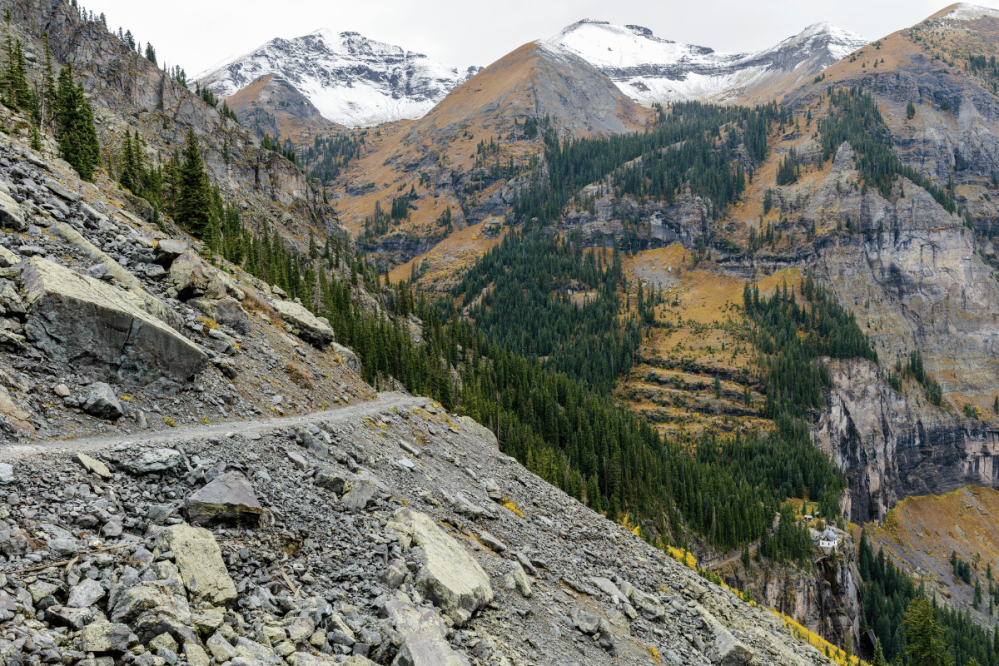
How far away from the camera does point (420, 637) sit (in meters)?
13.9

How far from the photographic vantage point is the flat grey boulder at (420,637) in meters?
13.1

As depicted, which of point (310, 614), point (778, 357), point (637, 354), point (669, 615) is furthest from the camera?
point (637, 354)

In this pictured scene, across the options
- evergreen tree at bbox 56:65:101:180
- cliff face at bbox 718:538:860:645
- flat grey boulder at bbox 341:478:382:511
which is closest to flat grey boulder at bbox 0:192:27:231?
evergreen tree at bbox 56:65:101:180

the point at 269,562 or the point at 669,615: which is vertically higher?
the point at 269,562

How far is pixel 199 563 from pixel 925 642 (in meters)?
74.7

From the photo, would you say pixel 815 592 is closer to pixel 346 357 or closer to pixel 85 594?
pixel 346 357

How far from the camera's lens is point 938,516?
534 feet

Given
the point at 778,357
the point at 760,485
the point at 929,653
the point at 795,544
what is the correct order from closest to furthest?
the point at 929,653
the point at 795,544
the point at 760,485
the point at 778,357

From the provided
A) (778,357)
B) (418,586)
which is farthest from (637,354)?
(418,586)

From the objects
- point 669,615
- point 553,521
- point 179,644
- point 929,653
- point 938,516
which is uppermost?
point 179,644

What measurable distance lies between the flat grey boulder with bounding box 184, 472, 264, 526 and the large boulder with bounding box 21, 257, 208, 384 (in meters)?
9.93

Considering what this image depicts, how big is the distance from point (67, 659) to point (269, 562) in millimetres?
5452

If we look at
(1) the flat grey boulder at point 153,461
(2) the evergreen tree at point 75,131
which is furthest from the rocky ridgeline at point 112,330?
(1) the flat grey boulder at point 153,461

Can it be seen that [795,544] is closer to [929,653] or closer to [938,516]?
[929,653]
